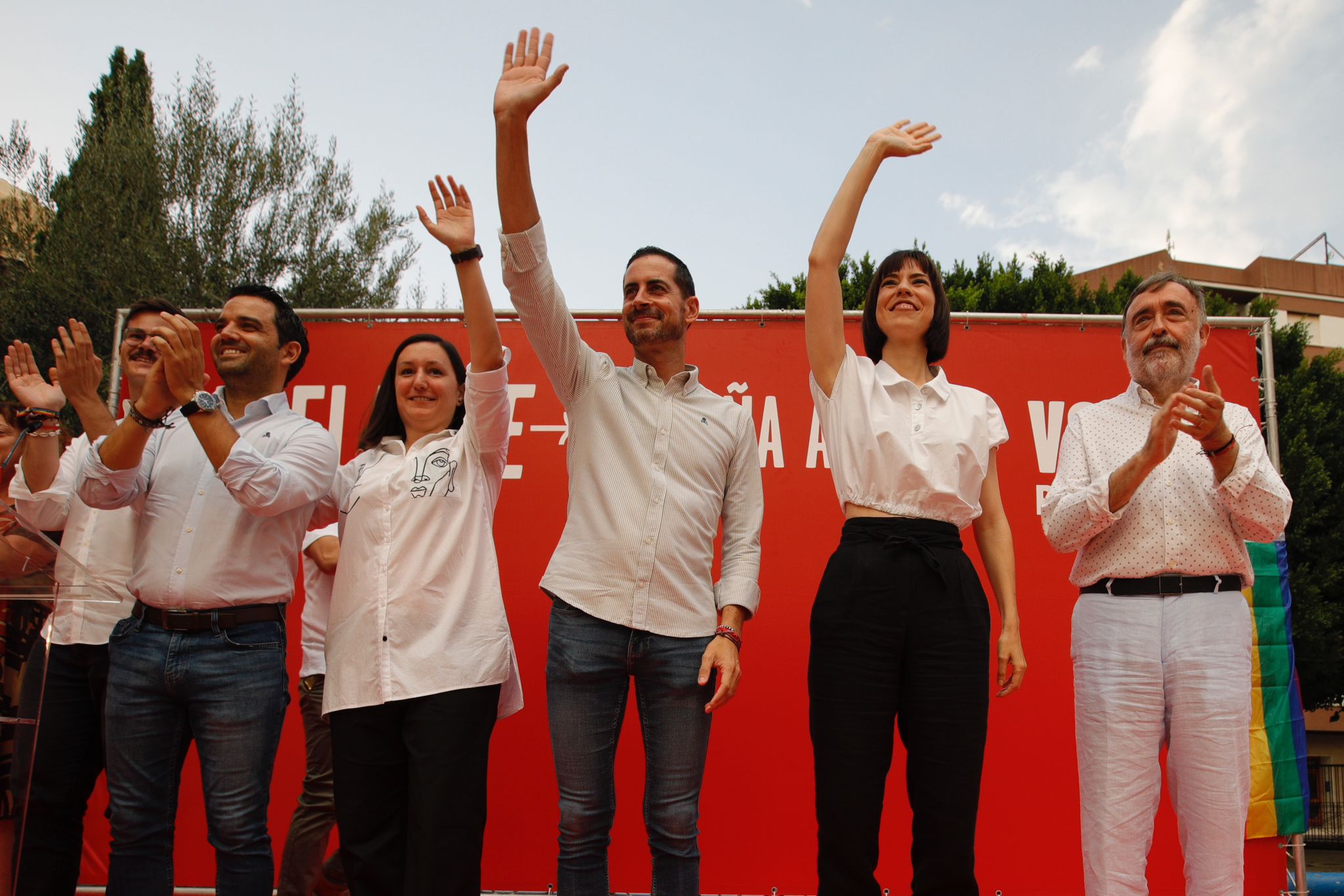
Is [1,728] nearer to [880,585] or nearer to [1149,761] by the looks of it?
[880,585]

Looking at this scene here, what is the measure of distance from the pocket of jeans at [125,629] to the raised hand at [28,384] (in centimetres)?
94

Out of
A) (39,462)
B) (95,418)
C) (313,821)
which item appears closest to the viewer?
(95,418)

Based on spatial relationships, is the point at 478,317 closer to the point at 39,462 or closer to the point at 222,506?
the point at 222,506

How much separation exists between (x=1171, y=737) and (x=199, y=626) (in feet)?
8.00

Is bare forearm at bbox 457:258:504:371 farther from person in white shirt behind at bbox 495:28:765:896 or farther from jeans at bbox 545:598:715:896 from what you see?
jeans at bbox 545:598:715:896

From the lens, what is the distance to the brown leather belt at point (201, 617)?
2.27 m

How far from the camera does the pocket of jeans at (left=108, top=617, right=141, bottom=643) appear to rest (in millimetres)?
2309

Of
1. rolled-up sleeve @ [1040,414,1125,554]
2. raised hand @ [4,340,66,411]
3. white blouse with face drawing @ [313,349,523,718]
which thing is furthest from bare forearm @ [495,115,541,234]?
raised hand @ [4,340,66,411]

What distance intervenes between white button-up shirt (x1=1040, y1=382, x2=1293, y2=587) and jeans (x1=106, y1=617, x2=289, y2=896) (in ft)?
6.95

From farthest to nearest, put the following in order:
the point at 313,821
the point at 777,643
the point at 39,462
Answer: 1. the point at 777,643
2. the point at 313,821
3. the point at 39,462

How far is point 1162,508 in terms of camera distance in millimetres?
2424

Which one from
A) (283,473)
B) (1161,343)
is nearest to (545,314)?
(283,473)

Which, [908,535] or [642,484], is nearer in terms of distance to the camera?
[908,535]

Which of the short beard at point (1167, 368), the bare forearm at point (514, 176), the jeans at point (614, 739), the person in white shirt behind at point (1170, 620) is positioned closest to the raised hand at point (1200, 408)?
the person in white shirt behind at point (1170, 620)
